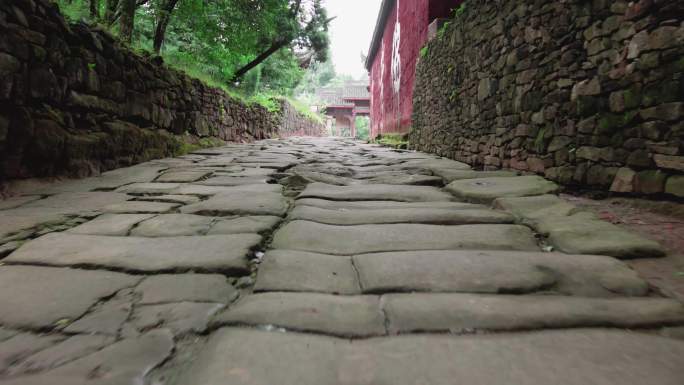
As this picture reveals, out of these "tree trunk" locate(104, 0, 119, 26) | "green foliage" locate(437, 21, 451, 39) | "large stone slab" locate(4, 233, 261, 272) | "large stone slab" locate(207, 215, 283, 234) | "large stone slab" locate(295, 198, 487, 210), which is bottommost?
"large stone slab" locate(4, 233, 261, 272)

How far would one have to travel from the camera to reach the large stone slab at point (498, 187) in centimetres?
253

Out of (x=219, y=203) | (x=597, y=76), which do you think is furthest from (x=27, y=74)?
(x=597, y=76)

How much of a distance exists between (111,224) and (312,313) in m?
1.46

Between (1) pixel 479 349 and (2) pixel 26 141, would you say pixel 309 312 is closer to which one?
(1) pixel 479 349

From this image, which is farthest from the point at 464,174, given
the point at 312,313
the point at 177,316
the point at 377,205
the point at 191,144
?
the point at 191,144

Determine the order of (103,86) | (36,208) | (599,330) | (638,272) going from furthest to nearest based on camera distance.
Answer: (103,86), (36,208), (638,272), (599,330)

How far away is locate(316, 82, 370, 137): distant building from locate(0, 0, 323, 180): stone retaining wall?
22.4m

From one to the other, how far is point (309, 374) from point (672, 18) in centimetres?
258

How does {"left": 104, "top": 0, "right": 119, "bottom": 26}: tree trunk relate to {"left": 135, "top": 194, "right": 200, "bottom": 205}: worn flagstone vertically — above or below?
above

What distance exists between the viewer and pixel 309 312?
3.44ft

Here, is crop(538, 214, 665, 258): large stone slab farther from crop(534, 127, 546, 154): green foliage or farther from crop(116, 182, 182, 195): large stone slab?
crop(116, 182, 182, 195): large stone slab

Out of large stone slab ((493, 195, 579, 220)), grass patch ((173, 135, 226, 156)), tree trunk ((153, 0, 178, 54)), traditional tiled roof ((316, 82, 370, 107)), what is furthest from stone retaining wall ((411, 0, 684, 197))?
traditional tiled roof ((316, 82, 370, 107))

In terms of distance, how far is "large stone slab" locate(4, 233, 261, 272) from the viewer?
1373 millimetres

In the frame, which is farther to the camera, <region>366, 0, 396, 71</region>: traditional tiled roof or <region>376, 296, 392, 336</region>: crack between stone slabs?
<region>366, 0, 396, 71</region>: traditional tiled roof
